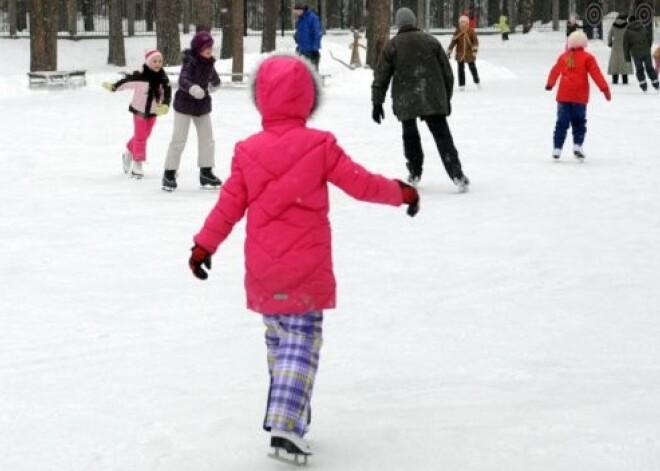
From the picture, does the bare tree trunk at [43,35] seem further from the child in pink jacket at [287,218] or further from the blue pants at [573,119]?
the child in pink jacket at [287,218]

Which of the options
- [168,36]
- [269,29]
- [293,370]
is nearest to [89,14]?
[269,29]

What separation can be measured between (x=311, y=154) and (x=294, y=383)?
30.8 inches

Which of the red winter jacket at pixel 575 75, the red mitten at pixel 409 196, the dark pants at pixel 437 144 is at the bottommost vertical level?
the dark pants at pixel 437 144

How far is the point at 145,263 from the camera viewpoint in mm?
8461

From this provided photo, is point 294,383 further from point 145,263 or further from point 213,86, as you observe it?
point 213,86

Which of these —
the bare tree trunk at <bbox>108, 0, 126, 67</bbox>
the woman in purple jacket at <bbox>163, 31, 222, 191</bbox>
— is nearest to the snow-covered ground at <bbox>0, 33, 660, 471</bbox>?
the woman in purple jacket at <bbox>163, 31, 222, 191</bbox>

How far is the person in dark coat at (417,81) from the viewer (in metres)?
11.3

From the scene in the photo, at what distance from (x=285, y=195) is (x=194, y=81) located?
7313 millimetres

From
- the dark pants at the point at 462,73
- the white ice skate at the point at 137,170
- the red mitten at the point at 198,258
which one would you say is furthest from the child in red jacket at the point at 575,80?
the dark pants at the point at 462,73

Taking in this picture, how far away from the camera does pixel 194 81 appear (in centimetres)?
1151

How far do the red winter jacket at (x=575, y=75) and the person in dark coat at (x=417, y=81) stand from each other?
2257 millimetres

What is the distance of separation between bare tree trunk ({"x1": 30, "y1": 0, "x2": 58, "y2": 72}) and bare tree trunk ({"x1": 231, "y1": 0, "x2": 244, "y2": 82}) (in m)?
4.04

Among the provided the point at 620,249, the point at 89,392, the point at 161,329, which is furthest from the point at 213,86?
the point at 89,392

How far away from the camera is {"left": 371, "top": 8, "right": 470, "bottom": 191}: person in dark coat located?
1128cm
